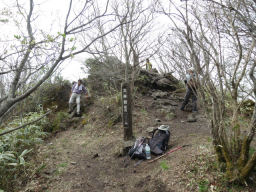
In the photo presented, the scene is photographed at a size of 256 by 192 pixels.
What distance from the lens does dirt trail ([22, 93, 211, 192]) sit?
3.35 metres

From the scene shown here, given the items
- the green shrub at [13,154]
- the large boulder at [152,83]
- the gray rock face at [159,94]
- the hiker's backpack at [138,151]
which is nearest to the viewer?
the green shrub at [13,154]

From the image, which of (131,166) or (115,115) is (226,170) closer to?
(131,166)

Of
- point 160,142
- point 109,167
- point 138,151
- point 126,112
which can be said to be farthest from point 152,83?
point 109,167

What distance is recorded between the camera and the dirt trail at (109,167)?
3.35 meters

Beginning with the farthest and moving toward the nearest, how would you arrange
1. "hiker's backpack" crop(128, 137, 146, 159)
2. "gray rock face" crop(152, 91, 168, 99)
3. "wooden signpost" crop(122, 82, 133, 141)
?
1. "gray rock face" crop(152, 91, 168, 99)
2. "wooden signpost" crop(122, 82, 133, 141)
3. "hiker's backpack" crop(128, 137, 146, 159)

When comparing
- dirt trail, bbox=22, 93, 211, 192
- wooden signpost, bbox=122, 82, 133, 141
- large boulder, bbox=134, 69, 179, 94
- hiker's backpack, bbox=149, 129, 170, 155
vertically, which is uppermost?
large boulder, bbox=134, 69, 179, 94

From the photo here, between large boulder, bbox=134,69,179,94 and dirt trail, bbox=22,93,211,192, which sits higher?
large boulder, bbox=134,69,179,94

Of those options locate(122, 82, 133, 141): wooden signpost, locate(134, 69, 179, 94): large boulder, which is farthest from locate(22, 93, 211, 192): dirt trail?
locate(134, 69, 179, 94): large boulder

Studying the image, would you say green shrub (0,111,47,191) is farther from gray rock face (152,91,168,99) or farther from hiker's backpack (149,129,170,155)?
gray rock face (152,91,168,99)

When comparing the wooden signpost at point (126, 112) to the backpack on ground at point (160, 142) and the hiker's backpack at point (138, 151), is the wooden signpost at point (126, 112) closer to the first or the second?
the hiker's backpack at point (138, 151)

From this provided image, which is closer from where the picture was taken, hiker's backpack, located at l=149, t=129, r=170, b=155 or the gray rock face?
hiker's backpack, located at l=149, t=129, r=170, b=155

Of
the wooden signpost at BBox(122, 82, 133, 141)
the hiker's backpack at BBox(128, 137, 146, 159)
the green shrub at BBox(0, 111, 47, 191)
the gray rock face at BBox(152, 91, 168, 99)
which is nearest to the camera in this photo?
the green shrub at BBox(0, 111, 47, 191)

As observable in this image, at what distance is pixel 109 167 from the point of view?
14.5 feet

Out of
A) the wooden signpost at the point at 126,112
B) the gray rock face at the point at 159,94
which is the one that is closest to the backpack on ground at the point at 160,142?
the wooden signpost at the point at 126,112
